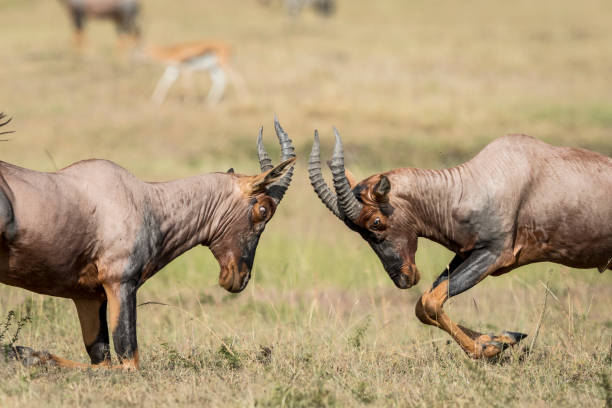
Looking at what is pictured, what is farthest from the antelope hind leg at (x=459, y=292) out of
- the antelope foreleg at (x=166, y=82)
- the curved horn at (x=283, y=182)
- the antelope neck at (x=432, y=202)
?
the antelope foreleg at (x=166, y=82)

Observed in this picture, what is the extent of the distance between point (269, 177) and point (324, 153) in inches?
461

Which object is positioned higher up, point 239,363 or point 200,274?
point 239,363

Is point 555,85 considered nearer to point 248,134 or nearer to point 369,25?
point 248,134

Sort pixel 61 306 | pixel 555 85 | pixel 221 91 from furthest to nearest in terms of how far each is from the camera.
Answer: pixel 555 85 < pixel 221 91 < pixel 61 306

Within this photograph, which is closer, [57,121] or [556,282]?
[556,282]

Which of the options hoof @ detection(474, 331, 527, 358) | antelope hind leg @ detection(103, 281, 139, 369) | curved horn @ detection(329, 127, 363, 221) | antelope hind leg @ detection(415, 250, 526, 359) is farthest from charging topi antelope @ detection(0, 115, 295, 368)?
hoof @ detection(474, 331, 527, 358)

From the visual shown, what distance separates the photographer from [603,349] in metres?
7.84

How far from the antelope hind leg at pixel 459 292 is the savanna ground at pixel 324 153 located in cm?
15

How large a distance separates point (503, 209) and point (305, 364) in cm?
188

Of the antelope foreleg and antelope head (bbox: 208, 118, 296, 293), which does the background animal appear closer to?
the antelope foreleg

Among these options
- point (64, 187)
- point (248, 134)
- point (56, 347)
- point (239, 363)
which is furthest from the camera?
point (248, 134)

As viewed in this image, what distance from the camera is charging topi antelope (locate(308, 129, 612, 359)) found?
7305mm

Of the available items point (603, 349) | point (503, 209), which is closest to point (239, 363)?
point (503, 209)

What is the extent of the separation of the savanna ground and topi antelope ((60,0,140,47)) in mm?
960
